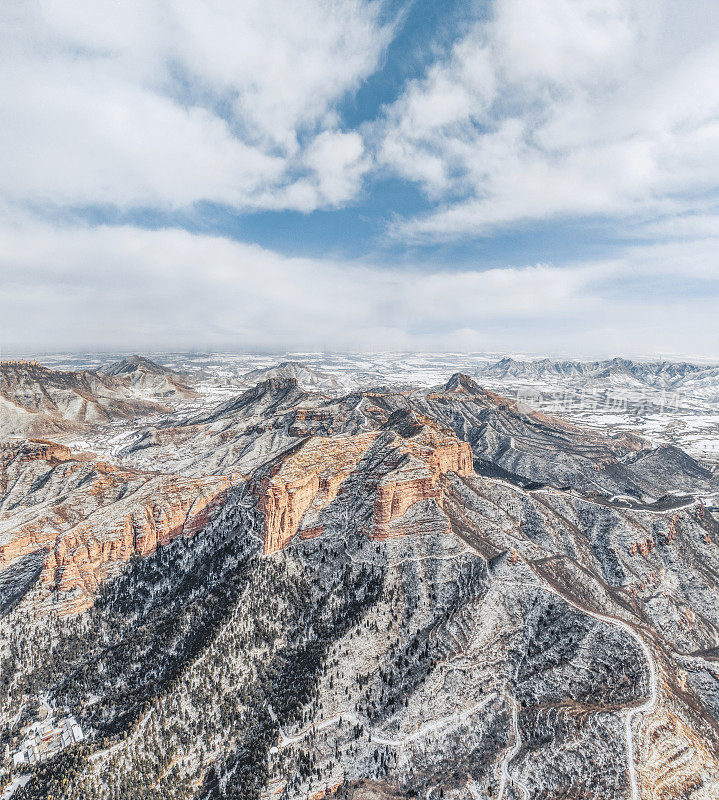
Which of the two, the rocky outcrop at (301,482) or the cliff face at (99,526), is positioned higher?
the rocky outcrop at (301,482)

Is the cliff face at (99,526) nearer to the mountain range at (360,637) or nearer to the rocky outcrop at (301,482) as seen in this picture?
the mountain range at (360,637)

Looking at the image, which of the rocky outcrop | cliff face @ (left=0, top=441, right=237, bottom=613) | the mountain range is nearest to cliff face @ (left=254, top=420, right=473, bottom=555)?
the rocky outcrop

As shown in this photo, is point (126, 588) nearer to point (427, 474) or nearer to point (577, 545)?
point (427, 474)

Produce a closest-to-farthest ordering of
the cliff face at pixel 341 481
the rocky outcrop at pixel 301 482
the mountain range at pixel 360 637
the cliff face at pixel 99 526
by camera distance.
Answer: the mountain range at pixel 360 637 → the cliff face at pixel 99 526 → the cliff face at pixel 341 481 → the rocky outcrop at pixel 301 482

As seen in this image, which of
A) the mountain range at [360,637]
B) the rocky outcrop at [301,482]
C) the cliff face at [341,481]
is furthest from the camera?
the rocky outcrop at [301,482]

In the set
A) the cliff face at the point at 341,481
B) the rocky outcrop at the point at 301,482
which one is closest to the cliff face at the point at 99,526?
the cliff face at the point at 341,481

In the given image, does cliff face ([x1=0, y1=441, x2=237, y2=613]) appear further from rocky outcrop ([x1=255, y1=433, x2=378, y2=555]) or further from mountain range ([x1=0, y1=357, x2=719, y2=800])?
rocky outcrop ([x1=255, y1=433, x2=378, y2=555])

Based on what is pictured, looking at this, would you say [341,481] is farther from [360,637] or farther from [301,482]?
[360,637]
